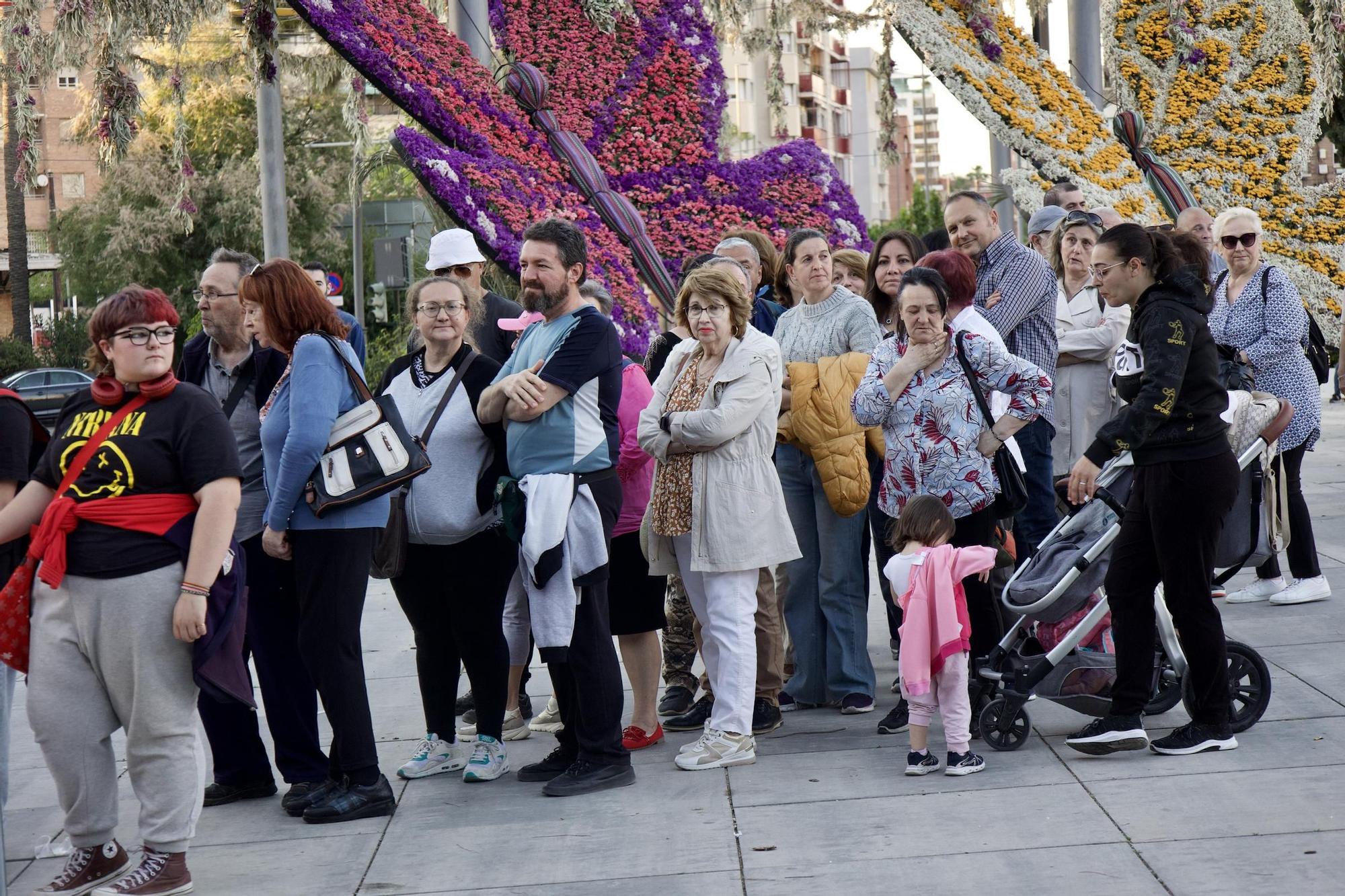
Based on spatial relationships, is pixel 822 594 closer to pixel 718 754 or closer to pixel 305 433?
pixel 718 754

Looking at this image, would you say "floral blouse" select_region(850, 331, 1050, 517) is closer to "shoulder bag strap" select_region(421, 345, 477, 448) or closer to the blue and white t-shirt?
the blue and white t-shirt

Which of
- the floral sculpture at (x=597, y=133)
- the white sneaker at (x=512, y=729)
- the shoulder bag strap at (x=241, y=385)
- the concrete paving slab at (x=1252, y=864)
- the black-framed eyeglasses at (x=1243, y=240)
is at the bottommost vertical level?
the white sneaker at (x=512, y=729)

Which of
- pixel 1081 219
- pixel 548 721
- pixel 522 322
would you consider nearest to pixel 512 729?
pixel 548 721

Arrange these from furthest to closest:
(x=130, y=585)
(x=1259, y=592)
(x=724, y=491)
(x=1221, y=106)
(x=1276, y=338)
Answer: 1. (x=1221, y=106)
2. (x=1259, y=592)
3. (x=1276, y=338)
4. (x=724, y=491)
5. (x=130, y=585)

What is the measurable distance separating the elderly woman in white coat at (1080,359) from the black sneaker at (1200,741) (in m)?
2.34

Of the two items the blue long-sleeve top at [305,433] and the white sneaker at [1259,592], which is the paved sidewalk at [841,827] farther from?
the white sneaker at [1259,592]

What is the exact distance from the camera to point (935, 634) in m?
5.34

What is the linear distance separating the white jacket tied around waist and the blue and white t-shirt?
29cm

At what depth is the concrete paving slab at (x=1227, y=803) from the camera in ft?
14.9

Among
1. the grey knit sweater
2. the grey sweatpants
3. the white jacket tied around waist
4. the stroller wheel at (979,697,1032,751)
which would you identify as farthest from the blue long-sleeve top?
the stroller wheel at (979,697,1032,751)

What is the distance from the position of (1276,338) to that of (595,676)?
4.15 meters

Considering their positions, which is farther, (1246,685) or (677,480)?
(677,480)

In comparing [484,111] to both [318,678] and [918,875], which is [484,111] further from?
[918,875]

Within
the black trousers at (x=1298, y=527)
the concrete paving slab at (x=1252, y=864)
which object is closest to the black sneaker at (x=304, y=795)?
the concrete paving slab at (x=1252, y=864)
